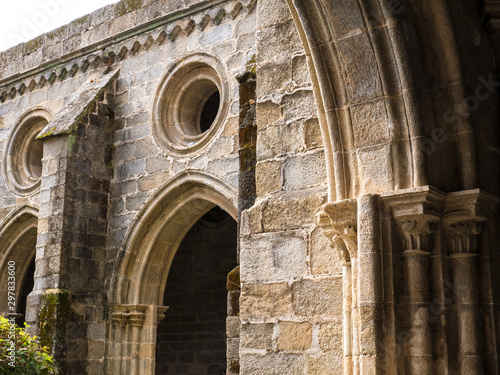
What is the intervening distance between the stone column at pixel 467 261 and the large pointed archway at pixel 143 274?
6278 millimetres

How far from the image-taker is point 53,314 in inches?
354

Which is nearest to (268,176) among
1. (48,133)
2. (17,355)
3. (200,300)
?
(17,355)

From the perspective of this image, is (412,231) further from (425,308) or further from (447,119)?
(447,119)

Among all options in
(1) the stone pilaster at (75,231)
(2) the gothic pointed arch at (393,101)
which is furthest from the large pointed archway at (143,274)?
(2) the gothic pointed arch at (393,101)

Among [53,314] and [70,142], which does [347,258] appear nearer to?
[53,314]

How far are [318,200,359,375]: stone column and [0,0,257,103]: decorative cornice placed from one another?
577cm

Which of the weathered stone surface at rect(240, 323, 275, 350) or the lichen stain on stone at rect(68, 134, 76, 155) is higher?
the lichen stain on stone at rect(68, 134, 76, 155)

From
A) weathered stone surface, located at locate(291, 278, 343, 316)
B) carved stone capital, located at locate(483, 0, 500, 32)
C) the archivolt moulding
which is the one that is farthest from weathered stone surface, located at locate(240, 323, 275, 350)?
the archivolt moulding

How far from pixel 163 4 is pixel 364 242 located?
7.18m

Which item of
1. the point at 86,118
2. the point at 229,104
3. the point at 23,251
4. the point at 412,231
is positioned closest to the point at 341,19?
the point at 412,231

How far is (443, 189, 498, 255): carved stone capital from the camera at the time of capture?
304 cm

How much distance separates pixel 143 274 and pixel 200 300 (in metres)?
2.91

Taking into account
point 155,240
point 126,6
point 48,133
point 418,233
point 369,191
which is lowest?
point 418,233

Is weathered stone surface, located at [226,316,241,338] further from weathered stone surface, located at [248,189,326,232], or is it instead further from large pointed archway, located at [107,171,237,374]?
large pointed archway, located at [107,171,237,374]
